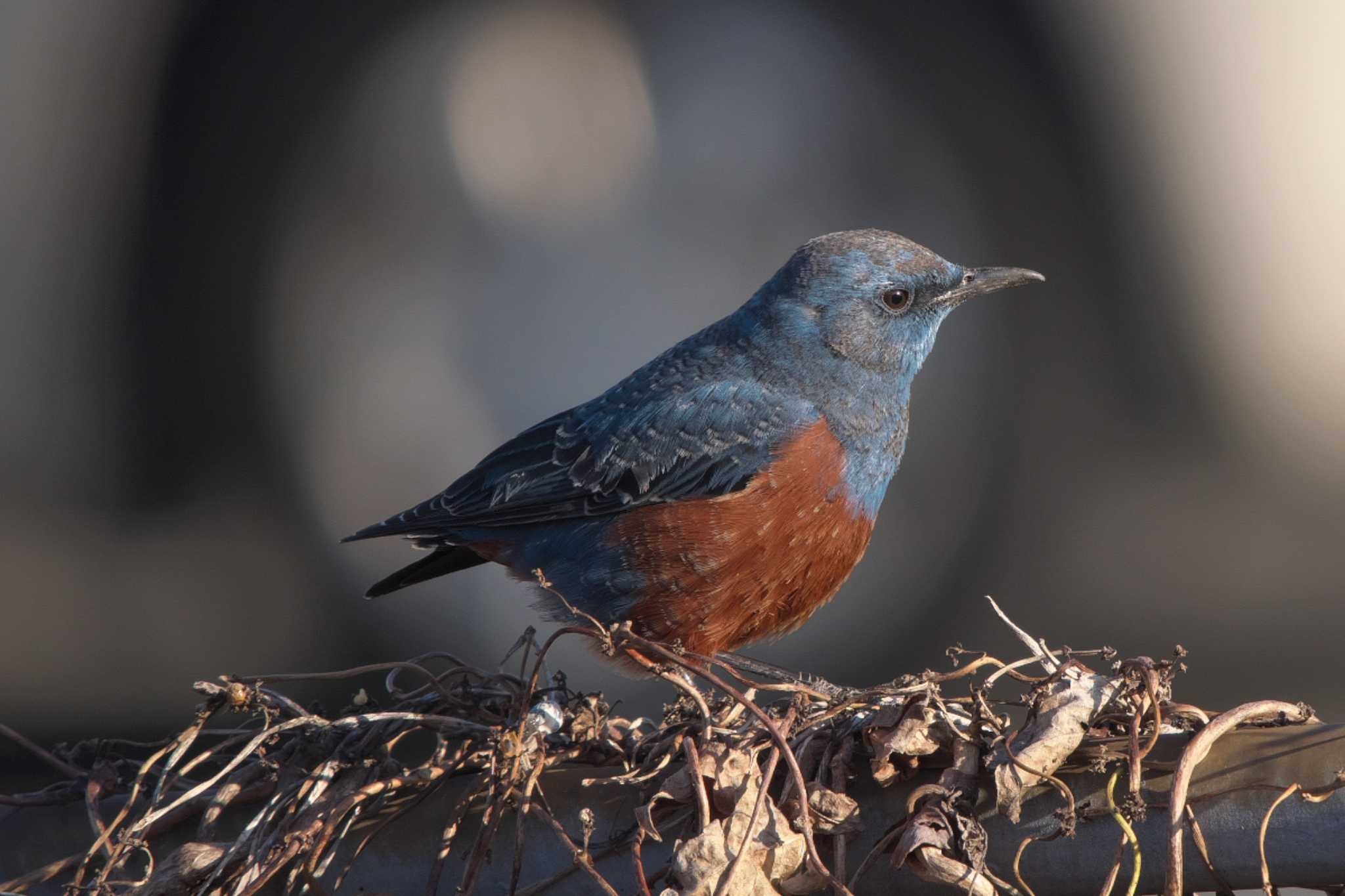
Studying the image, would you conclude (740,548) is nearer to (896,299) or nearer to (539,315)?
(896,299)

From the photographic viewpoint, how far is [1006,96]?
4.30m

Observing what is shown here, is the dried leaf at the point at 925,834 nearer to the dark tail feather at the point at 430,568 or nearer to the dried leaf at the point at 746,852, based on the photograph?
the dried leaf at the point at 746,852

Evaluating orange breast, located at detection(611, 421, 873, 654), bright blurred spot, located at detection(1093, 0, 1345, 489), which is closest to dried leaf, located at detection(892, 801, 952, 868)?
orange breast, located at detection(611, 421, 873, 654)

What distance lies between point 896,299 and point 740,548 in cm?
81

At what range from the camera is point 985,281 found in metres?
3.46

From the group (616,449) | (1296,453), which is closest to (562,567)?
(616,449)

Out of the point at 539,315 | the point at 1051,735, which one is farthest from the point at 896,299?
the point at 1051,735

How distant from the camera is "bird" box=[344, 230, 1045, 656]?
3.16 meters

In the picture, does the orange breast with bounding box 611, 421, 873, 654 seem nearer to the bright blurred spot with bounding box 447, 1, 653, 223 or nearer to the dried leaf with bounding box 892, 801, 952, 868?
the dried leaf with bounding box 892, 801, 952, 868

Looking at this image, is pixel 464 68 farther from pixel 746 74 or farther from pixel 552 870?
pixel 552 870

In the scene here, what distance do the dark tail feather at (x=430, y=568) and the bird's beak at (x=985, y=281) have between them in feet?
4.49

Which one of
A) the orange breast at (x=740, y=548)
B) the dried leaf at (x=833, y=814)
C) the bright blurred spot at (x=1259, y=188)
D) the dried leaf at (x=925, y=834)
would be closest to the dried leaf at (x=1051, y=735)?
the dried leaf at (x=925, y=834)

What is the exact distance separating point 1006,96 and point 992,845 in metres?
3.07

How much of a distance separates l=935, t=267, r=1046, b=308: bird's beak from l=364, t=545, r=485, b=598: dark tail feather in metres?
1.37
